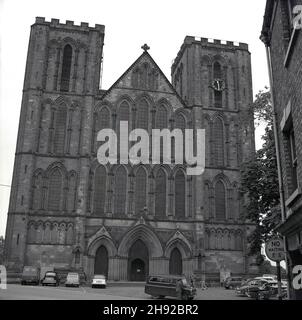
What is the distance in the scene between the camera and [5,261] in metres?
35.8

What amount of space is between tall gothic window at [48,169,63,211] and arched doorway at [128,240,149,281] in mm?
7904

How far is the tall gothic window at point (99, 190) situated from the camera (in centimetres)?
3859

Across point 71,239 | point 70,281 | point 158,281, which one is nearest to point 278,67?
point 158,281

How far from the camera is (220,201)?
136ft

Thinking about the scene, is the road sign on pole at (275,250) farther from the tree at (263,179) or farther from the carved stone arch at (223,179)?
the carved stone arch at (223,179)

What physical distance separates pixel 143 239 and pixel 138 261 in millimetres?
2087

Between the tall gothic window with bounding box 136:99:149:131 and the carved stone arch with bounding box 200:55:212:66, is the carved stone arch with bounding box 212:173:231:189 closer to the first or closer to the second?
the tall gothic window with bounding box 136:99:149:131

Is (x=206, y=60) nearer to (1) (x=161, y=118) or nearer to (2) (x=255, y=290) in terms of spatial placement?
(1) (x=161, y=118)

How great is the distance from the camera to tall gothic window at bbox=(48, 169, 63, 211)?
126 feet

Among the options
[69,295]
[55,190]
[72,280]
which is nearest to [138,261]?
[72,280]

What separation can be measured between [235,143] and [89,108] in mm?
15353

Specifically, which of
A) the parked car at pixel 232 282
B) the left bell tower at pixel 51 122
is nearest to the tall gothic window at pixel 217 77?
the left bell tower at pixel 51 122

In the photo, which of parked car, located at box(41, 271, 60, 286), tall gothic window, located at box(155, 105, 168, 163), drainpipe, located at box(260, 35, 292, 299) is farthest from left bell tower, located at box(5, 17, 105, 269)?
drainpipe, located at box(260, 35, 292, 299)
